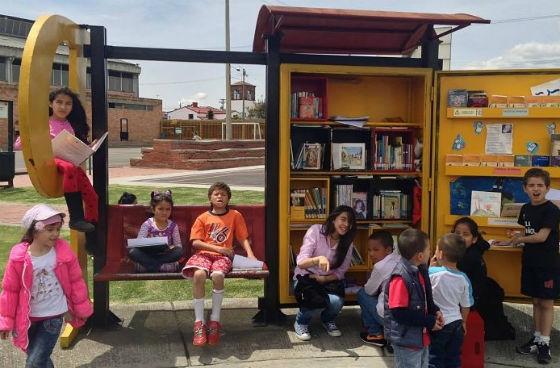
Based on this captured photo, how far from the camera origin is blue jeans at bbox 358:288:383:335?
4.73 m

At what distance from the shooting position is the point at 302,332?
190 inches

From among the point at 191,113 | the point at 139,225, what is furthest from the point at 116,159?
the point at 191,113

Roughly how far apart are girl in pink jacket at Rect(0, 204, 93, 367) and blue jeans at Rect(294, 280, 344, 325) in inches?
74.4

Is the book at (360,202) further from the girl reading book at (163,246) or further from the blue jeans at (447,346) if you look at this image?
the blue jeans at (447,346)

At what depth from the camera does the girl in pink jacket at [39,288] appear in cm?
345

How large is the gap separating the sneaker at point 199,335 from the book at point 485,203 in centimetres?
271

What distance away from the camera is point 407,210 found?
5.89 meters

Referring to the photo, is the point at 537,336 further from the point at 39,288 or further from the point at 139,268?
the point at 39,288

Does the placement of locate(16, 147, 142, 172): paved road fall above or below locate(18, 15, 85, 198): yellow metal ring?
below

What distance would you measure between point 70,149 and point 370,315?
2814 mm

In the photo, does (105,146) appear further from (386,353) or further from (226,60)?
(386,353)

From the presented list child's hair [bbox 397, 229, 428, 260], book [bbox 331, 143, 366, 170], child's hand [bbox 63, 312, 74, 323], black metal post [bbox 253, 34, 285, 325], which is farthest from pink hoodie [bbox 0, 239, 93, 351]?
book [bbox 331, 143, 366, 170]

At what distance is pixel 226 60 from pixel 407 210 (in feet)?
8.06

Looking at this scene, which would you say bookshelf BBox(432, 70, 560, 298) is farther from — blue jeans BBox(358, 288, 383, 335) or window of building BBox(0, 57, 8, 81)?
window of building BBox(0, 57, 8, 81)
